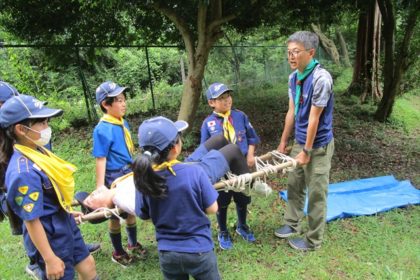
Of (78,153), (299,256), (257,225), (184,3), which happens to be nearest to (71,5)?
(184,3)

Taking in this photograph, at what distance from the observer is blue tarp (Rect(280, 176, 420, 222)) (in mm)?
4230

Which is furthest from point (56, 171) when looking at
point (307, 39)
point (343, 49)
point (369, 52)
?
point (343, 49)

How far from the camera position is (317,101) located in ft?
9.87

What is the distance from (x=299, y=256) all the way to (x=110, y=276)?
177 cm

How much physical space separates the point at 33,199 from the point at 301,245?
2.55 metres

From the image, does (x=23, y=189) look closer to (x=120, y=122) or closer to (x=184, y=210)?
(x=184, y=210)

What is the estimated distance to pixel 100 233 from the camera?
4043mm

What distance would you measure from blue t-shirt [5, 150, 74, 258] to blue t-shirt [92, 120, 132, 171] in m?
0.78

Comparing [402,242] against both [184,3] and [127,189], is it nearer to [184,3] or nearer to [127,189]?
[127,189]

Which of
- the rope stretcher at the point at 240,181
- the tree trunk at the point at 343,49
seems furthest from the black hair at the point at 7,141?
the tree trunk at the point at 343,49

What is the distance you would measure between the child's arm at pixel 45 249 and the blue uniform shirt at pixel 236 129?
1.68 meters

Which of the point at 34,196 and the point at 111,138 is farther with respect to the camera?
the point at 111,138

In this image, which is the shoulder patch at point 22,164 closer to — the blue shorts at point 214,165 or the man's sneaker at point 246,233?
the blue shorts at point 214,165

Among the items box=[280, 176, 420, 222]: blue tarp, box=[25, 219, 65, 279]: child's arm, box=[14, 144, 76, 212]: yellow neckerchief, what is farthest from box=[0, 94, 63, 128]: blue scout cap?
box=[280, 176, 420, 222]: blue tarp
